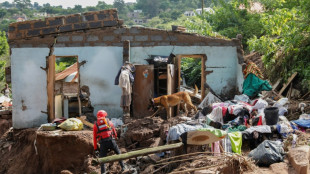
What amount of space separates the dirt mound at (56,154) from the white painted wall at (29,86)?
32.5 inches

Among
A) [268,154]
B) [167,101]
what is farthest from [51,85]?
[268,154]

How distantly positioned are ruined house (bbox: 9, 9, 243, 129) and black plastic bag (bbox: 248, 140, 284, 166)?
476 cm

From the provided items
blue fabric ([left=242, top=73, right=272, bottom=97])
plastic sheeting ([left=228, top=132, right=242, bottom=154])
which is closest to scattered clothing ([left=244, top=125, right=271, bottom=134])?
plastic sheeting ([left=228, top=132, right=242, bottom=154])

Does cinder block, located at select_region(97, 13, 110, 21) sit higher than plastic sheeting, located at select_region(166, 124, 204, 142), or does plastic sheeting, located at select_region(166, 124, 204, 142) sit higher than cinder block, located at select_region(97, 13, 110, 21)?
cinder block, located at select_region(97, 13, 110, 21)

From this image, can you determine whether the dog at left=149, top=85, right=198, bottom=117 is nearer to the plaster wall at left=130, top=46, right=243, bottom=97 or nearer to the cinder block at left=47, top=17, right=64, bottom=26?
the plaster wall at left=130, top=46, right=243, bottom=97

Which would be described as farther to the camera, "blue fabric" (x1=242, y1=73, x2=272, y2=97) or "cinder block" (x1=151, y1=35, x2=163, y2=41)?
"cinder block" (x1=151, y1=35, x2=163, y2=41)

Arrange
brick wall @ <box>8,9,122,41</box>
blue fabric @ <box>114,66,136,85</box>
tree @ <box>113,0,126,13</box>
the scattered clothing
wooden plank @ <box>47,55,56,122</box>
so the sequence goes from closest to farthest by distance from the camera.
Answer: the scattered clothing, blue fabric @ <box>114,66,136,85</box>, wooden plank @ <box>47,55,56,122</box>, brick wall @ <box>8,9,122,41</box>, tree @ <box>113,0,126,13</box>

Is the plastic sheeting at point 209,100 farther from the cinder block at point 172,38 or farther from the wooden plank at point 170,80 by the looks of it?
the cinder block at point 172,38

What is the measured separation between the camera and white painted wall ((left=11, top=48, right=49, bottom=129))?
11953 millimetres

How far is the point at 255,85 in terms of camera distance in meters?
12.1

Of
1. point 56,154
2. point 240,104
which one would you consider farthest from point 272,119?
point 56,154

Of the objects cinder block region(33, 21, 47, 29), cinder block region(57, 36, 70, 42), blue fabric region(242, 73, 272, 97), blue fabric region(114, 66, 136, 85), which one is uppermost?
cinder block region(33, 21, 47, 29)

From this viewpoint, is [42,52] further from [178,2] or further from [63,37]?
[178,2]

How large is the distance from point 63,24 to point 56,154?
4740 millimetres
